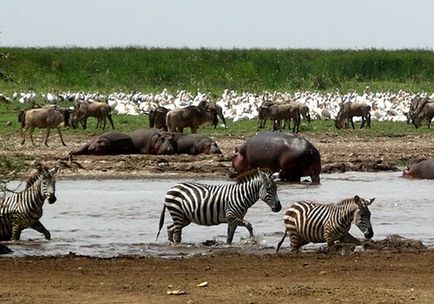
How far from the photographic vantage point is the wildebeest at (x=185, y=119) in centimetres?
3509

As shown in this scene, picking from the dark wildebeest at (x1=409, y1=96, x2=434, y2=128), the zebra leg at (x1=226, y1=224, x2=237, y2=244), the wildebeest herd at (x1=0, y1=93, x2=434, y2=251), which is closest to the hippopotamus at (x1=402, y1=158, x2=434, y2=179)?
the wildebeest herd at (x1=0, y1=93, x2=434, y2=251)

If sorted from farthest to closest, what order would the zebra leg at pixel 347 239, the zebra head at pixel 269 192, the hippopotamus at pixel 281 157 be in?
1. the hippopotamus at pixel 281 157
2. the zebra head at pixel 269 192
3. the zebra leg at pixel 347 239

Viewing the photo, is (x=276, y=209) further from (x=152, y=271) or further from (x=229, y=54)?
(x=229, y=54)

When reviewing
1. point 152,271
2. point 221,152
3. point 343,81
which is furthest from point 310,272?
point 343,81

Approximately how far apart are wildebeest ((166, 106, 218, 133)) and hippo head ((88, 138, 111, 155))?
20.9 feet

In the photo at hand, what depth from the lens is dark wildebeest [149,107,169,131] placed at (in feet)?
120

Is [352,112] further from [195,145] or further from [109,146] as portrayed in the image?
[109,146]

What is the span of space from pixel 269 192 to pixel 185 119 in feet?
64.5

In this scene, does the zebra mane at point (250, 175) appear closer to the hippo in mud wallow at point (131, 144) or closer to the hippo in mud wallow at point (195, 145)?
the hippo in mud wallow at point (195, 145)

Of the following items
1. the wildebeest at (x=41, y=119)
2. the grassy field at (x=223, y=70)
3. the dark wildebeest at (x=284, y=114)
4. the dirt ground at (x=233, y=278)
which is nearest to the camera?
the dirt ground at (x=233, y=278)

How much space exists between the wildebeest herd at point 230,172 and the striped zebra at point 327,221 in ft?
0.04

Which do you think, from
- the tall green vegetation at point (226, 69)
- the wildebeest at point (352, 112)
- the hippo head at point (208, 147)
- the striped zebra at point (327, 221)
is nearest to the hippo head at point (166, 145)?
the hippo head at point (208, 147)

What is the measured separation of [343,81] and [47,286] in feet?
176

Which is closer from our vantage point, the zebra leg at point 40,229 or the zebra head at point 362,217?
the zebra head at point 362,217
